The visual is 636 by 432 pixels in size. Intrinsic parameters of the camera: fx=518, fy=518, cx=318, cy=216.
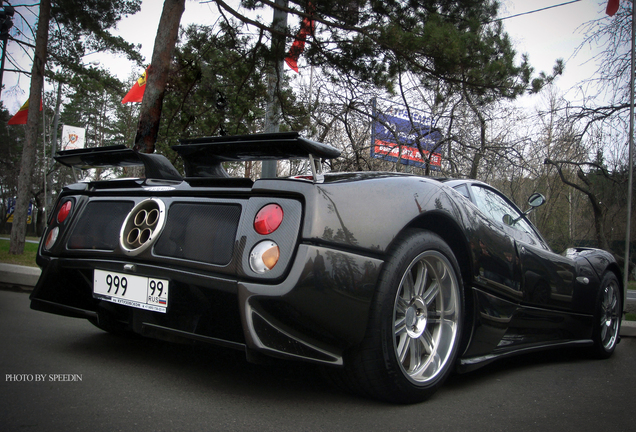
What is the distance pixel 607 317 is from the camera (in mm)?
4141

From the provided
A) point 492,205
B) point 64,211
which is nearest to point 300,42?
point 492,205

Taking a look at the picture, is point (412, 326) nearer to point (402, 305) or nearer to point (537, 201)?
point (402, 305)

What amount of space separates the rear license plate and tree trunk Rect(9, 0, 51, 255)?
1068 cm

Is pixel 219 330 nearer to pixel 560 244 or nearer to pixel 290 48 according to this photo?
pixel 290 48

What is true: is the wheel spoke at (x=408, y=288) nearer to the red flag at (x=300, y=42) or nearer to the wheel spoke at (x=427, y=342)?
the wheel spoke at (x=427, y=342)

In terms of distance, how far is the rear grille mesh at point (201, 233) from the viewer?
2127 millimetres

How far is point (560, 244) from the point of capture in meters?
20.6

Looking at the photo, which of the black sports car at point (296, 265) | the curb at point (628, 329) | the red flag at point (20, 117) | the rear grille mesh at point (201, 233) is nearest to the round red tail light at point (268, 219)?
the black sports car at point (296, 265)

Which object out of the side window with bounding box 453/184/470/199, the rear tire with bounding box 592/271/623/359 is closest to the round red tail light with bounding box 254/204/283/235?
the side window with bounding box 453/184/470/199

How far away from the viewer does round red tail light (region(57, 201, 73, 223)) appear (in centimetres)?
275

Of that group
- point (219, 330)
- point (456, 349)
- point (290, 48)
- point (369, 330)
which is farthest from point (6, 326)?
point (290, 48)

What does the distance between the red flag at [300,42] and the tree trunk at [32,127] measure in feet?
21.7

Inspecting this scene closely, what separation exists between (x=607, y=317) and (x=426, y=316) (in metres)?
2.50

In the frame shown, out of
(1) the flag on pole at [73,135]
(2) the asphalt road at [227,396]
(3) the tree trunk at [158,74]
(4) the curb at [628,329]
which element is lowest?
(4) the curb at [628,329]
